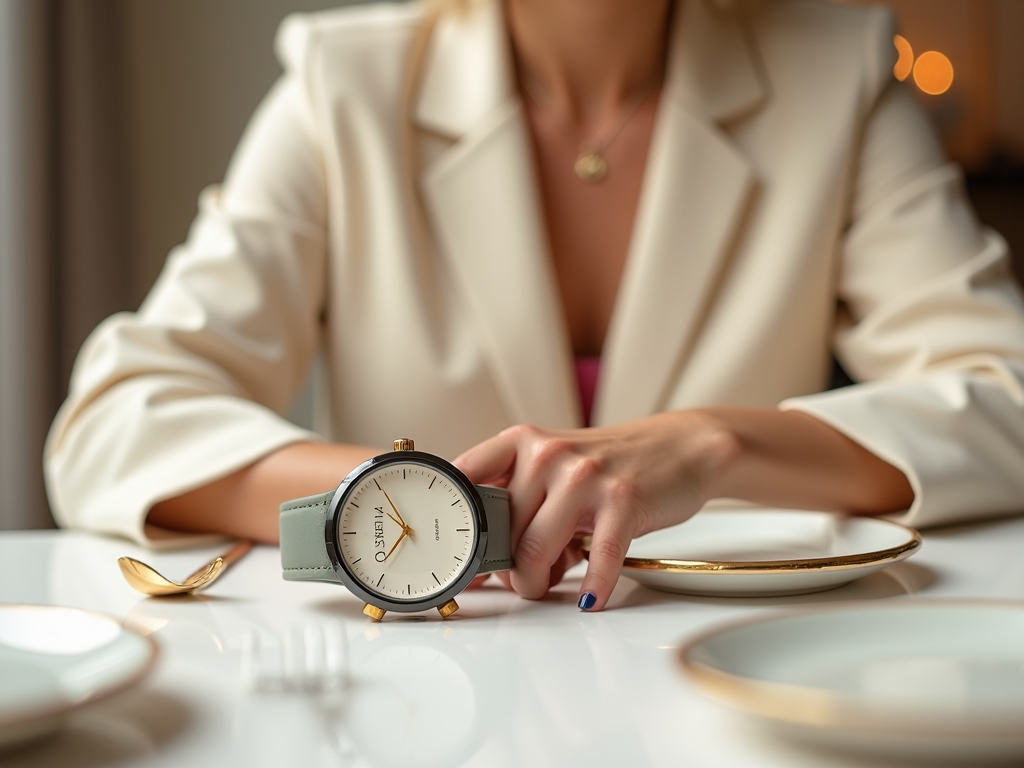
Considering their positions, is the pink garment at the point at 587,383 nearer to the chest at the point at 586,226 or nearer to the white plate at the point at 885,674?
the chest at the point at 586,226

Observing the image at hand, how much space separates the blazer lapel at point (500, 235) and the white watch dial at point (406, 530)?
2.13ft

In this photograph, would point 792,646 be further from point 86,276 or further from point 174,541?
point 86,276

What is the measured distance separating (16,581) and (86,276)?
1.59m

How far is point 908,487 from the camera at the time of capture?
1.04 m

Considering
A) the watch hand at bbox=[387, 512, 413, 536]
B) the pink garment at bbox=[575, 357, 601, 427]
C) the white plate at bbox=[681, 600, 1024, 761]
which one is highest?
the white plate at bbox=[681, 600, 1024, 761]

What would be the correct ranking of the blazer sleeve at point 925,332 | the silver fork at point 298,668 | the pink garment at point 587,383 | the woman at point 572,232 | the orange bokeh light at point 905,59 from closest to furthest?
the silver fork at point 298,668
the blazer sleeve at point 925,332
the woman at point 572,232
the pink garment at point 587,383
the orange bokeh light at point 905,59

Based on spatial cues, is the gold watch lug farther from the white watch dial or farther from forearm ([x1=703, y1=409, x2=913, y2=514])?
forearm ([x1=703, y1=409, x2=913, y2=514])

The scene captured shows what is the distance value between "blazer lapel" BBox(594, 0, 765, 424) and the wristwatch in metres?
0.68

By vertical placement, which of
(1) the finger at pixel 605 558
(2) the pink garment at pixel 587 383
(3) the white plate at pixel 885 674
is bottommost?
(2) the pink garment at pixel 587 383

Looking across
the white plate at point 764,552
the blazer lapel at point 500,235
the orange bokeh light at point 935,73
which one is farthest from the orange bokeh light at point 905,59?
the white plate at point 764,552

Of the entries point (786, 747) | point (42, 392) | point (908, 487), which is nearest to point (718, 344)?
point (908, 487)

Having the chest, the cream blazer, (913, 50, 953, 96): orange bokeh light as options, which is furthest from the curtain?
(913, 50, 953, 96): orange bokeh light

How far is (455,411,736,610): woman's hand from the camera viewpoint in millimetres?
728

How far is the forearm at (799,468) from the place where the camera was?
0.91 metres
